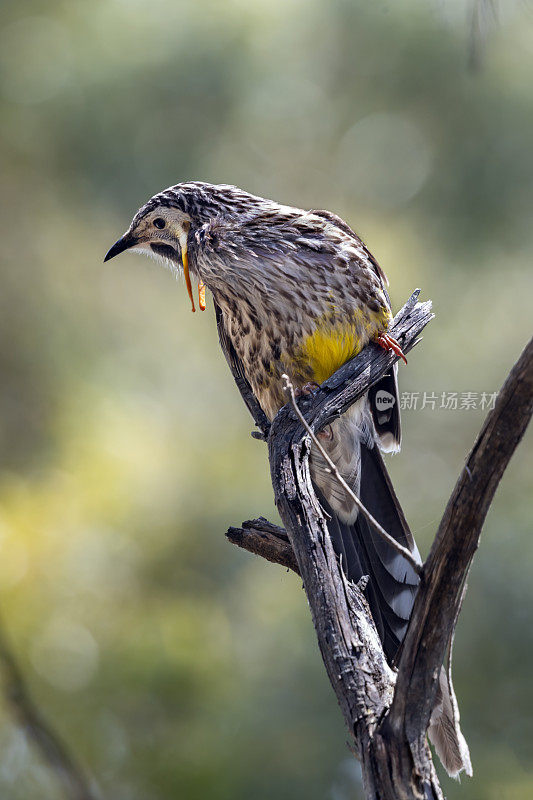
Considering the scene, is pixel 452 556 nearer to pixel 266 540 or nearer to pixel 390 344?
pixel 266 540

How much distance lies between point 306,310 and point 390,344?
0.33 m

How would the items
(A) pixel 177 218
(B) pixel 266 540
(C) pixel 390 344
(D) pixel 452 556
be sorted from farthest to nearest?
(A) pixel 177 218, (C) pixel 390 344, (B) pixel 266 540, (D) pixel 452 556

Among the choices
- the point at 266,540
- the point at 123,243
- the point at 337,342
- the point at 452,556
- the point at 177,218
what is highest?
the point at 177,218

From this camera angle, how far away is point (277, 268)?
283 centimetres

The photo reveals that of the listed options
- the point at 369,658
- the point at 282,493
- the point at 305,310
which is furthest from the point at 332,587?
the point at 305,310

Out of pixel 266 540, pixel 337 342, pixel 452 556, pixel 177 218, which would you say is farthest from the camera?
pixel 177 218

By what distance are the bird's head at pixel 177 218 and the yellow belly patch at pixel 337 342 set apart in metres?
0.52

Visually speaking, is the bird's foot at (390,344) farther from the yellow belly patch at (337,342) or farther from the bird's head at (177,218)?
the bird's head at (177,218)

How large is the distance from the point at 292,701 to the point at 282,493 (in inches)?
145

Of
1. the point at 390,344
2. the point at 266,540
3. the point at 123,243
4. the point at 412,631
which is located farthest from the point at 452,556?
the point at 123,243

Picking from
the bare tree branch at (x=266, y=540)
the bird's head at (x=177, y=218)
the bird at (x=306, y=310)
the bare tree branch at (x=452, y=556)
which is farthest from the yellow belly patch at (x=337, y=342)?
the bare tree branch at (x=452, y=556)

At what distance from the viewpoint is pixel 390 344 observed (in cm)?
270

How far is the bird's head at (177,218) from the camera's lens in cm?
305

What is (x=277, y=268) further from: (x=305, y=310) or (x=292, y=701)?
(x=292, y=701)
